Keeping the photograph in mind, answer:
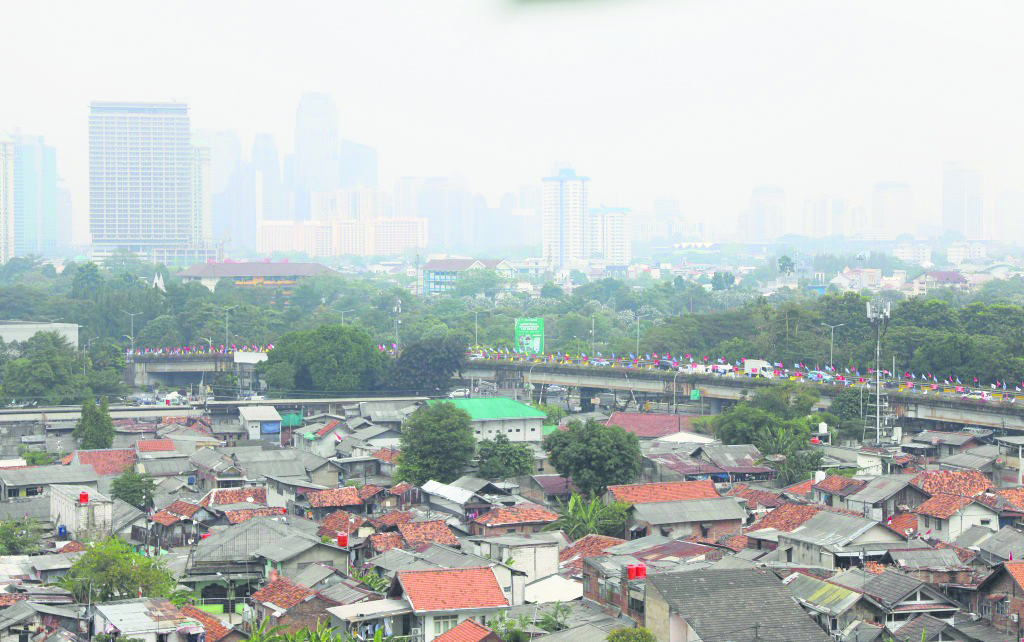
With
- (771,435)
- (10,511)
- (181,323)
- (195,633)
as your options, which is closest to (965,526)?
(771,435)

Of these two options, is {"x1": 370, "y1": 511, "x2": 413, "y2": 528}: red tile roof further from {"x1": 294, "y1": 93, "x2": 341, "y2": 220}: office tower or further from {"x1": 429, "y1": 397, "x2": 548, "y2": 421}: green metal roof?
{"x1": 294, "y1": 93, "x2": 341, "y2": 220}: office tower

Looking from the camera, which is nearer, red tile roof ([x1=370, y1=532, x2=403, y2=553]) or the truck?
red tile roof ([x1=370, y1=532, x2=403, y2=553])

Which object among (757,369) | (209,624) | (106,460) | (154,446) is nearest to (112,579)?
(209,624)

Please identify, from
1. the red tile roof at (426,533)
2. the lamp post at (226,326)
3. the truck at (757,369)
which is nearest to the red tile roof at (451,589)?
the red tile roof at (426,533)

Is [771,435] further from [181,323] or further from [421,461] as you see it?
[181,323]

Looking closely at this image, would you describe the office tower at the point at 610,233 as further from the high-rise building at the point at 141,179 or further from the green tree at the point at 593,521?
the green tree at the point at 593,521

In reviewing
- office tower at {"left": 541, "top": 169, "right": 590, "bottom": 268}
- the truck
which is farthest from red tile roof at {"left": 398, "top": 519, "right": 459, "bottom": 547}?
office tower at {"left": 541, "top": 169, "right": 590, "bottom": 268}

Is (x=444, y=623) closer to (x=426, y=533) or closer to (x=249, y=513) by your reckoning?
(x=426, y=533)
